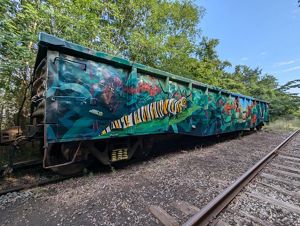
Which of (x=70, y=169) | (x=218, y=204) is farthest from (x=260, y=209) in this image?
(x=70, y=169)

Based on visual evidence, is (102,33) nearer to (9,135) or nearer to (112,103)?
(112,103)

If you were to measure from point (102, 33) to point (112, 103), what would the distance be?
3974 mm

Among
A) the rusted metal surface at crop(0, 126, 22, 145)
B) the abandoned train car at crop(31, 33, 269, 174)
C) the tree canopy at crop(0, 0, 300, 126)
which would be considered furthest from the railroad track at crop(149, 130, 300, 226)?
the tree canopy at crop(0, 0, 300, 126)

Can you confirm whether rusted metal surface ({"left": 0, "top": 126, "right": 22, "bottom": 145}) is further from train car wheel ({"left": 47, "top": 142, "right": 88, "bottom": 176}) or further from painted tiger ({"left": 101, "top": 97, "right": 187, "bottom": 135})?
painted tiger ({"left": 101, "top": 97, "right": 187, "bottom": 135})

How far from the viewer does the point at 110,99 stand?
3.87 m

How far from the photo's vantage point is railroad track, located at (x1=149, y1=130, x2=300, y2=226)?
2275 millimetres

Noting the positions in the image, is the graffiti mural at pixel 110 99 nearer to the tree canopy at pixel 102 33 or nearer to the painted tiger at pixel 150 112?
the painted tiger at pixel 150 112

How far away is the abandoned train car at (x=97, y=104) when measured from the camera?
122 inches

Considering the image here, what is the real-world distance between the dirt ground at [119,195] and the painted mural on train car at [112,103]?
91cm

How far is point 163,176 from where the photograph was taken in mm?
3812

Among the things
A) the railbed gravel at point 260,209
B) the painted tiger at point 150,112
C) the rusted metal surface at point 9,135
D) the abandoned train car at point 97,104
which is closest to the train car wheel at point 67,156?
the abandoned train car at point 97,104

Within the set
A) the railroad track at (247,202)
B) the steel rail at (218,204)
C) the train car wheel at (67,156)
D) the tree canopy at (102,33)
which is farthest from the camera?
the tree canopy at (102,33)

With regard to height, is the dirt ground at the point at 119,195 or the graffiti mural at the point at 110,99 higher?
the graffiti mural at the point at 110,99

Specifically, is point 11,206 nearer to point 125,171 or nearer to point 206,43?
point 125,171
